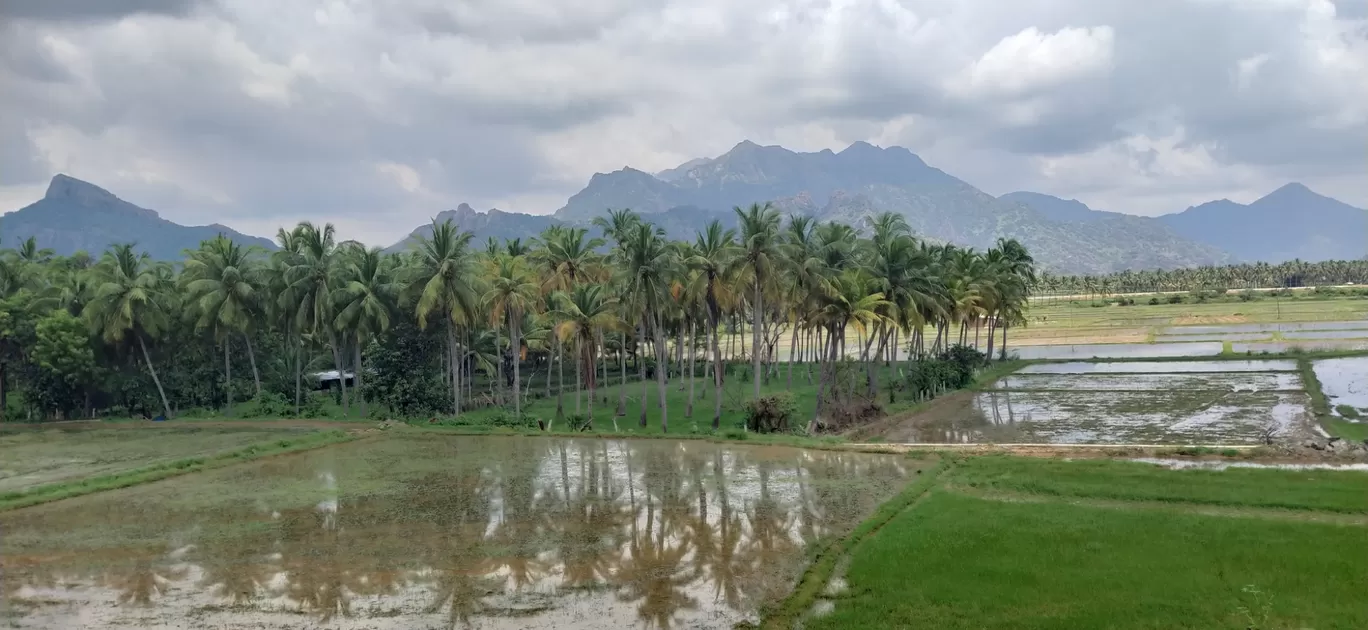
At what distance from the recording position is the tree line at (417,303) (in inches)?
1216

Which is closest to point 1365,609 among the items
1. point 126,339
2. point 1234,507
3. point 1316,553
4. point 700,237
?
point 1316,553

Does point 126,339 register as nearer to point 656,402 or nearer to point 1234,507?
point 656,402

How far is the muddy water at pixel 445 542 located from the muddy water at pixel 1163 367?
28519 mm

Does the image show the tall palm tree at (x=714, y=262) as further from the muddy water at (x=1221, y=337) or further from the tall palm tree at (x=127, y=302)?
the muddy water at (x=1221, y=337)

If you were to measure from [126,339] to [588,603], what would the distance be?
36521 mm

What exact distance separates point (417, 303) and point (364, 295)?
7.68 feet

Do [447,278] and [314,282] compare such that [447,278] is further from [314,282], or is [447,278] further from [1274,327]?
[1274,327]

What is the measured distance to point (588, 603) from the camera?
1243 cm

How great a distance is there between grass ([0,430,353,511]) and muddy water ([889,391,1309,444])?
20.9 metres

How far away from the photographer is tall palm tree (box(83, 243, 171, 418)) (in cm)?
3559

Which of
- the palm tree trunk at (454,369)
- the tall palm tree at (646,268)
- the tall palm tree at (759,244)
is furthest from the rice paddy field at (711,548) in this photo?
the palm tree trunk at (454,369)

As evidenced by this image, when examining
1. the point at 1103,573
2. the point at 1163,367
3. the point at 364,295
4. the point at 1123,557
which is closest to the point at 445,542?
the point at 1103,573

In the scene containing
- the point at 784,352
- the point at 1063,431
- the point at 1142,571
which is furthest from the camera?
the point at 784,352

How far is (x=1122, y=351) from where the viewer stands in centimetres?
5506
